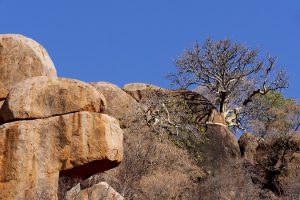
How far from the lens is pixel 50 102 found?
15344 millimetres

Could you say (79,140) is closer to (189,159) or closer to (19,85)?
(19,85)

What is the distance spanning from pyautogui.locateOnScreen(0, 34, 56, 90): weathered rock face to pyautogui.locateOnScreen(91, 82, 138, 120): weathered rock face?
356 inches

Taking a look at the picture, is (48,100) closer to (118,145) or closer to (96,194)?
(118,145)

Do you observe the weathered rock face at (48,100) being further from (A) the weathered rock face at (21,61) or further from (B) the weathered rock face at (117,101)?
(B) the weathered rock face at (117,101)

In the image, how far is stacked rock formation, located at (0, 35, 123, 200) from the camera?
1484 centimetres

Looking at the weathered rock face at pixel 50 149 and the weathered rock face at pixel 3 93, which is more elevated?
the weathered rock face at pixel 3 93

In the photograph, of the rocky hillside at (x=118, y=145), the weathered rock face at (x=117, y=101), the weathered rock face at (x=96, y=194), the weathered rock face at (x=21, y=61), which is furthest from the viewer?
the weathered rock face at (x=117, y=101)

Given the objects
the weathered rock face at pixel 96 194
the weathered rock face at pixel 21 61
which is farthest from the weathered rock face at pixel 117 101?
the weathered rock face at pixel 96 194

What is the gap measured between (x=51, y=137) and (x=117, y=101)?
12.4 m

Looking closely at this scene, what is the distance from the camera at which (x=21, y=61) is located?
17.6 meters

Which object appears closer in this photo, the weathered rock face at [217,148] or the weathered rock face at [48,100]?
the weathered rock face at [48,100]

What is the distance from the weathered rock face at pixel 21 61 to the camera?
17484mm

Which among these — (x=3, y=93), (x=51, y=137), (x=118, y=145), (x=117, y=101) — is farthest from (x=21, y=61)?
(x=117, y=101)

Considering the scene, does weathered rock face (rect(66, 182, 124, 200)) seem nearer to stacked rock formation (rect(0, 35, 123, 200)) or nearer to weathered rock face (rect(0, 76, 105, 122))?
stacked rock formation (rect(0, 35, 123, 200))
